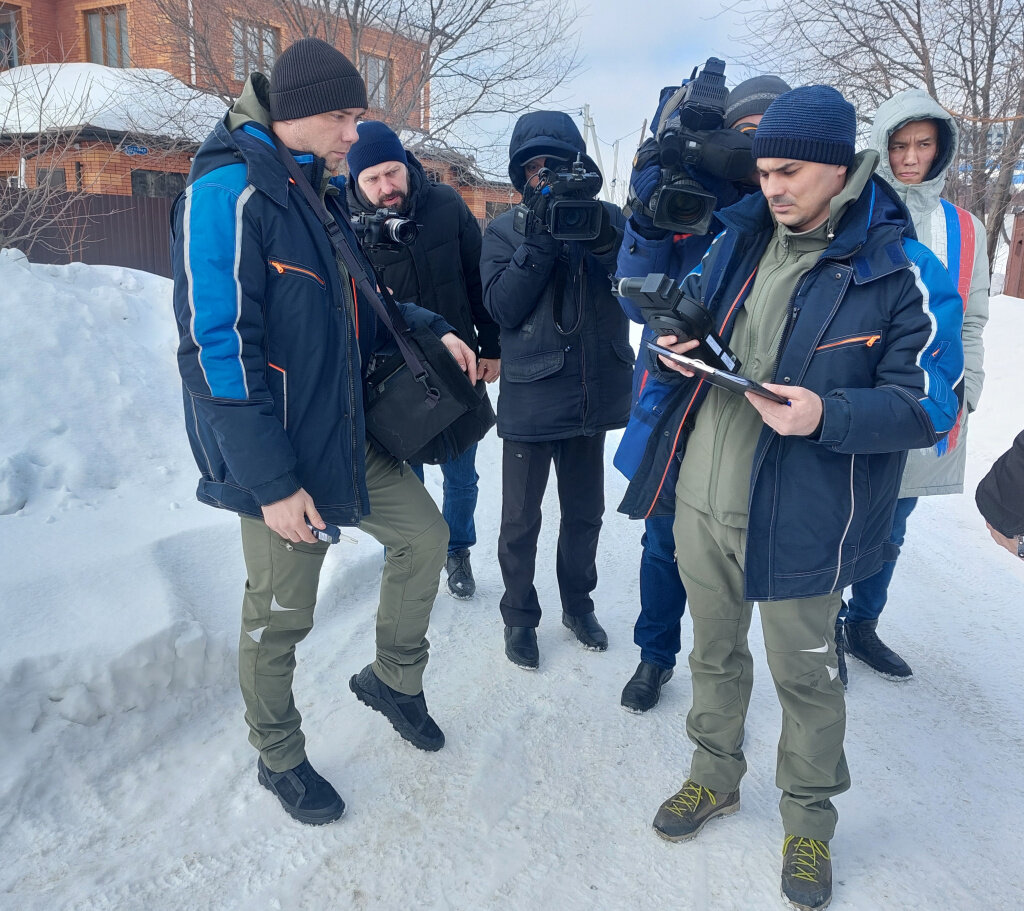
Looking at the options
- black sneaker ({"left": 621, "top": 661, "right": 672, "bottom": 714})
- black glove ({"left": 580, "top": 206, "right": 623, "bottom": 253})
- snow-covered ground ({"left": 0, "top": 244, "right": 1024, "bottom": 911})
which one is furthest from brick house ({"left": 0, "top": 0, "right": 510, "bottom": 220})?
black sneaker ({"left": 621, "top": 661, "right": 672, "bottom": 714})

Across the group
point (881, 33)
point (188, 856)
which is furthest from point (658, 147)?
point (881, 33)

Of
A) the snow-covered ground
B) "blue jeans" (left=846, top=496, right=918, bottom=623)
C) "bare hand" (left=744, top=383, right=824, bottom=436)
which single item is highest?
"bare hand" (left=744, top=383, right=824, bottom=436)

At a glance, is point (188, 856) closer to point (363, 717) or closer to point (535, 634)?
point (363, 717)

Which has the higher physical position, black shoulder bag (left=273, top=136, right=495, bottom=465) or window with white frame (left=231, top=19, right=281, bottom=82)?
window with white frame (left=231, top=19, right=281, bottom=82)

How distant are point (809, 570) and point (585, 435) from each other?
141 cm

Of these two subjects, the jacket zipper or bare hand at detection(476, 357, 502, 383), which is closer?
the jacket zipper

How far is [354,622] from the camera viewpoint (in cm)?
364

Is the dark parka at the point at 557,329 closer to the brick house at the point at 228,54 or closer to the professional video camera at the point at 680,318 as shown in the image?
the professional video camera at the point at 680,318

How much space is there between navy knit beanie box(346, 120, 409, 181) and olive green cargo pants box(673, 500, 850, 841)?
211 centimetres

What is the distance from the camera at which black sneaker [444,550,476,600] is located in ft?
13.1

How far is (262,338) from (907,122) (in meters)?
2.46

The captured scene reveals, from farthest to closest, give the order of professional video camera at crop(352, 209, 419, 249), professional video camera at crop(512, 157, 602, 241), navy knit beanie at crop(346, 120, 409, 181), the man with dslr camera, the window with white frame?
the window with white frame < navy knit beanie at crop(346, 120, 409, 181) < professional video camera at crop(352, 209, 419, 249) < professional video camera at crop(512, 157, 602, 241) < the man with dslr camera

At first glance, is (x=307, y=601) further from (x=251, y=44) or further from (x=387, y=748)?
(x=251, y=44)

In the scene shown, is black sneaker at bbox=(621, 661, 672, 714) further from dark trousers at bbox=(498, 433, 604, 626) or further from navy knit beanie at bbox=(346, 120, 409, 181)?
navy knit beanie at bbox=(346, 120, 409, 181)
